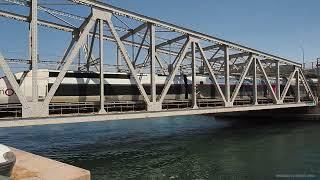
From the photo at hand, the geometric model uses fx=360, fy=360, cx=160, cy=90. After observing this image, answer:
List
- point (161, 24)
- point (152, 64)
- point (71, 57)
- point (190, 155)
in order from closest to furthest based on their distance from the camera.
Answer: point (71, 57), point (190, 155), point (152, 64), point (161, 24)

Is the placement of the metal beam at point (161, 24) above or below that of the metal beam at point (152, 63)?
above

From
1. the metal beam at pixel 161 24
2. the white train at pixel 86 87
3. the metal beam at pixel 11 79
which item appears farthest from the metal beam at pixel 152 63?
the metal beam at pixel 11 79

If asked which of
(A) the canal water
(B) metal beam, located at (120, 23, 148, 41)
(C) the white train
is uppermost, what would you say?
(B) metal beam, located at (120, 23, 148, 41)

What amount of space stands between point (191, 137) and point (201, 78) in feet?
29.6

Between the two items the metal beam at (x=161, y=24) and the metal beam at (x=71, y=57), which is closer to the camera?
the metal beam at (x=71, y=57)

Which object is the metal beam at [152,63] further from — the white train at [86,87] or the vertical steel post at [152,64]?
the white train at [86,87]

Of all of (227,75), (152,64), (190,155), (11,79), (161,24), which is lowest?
(190,155)

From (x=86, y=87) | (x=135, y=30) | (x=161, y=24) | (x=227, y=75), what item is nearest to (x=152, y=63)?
(x=161, y=24)

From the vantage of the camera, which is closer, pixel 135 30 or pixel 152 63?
pixel 152 63

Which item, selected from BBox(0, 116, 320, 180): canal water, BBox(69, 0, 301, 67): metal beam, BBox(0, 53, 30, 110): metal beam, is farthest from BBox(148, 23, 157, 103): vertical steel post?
BBox(0, 53, 30, 110): metal beam

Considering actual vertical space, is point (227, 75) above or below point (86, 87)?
above

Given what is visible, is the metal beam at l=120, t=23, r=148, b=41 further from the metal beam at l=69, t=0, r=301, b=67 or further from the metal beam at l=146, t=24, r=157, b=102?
the metal beam at l=69, t=0, r=301, b=67

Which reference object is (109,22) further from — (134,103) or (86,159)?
(86,159)

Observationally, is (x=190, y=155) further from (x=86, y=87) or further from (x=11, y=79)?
(x=11, y=79)
